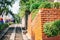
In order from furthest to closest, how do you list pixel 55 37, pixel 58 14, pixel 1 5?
1. pixel 1 5
2. pixel 58 14
3. pixel 55 37

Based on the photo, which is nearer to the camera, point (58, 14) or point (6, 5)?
point (58, 14)

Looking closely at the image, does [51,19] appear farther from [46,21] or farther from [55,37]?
[55,37]

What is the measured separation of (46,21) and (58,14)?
0.74 m

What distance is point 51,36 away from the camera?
35.1 feet

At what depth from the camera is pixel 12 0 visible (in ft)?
245

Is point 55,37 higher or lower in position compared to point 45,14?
lower

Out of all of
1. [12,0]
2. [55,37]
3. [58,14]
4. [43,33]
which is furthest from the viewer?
[12,0]

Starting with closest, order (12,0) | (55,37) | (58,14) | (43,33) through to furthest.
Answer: (55,37) < (43,33) < (58,14) < (12,0)

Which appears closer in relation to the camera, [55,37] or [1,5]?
[55,37]

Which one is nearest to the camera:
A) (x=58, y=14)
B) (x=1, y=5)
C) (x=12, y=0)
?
(x=58, y=14)

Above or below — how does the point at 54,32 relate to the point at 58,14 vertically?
below

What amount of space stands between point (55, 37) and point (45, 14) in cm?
179

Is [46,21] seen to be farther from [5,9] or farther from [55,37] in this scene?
[5,9]

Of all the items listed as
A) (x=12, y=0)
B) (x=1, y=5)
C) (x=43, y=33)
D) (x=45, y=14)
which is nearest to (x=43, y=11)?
(x=45, y=14)
